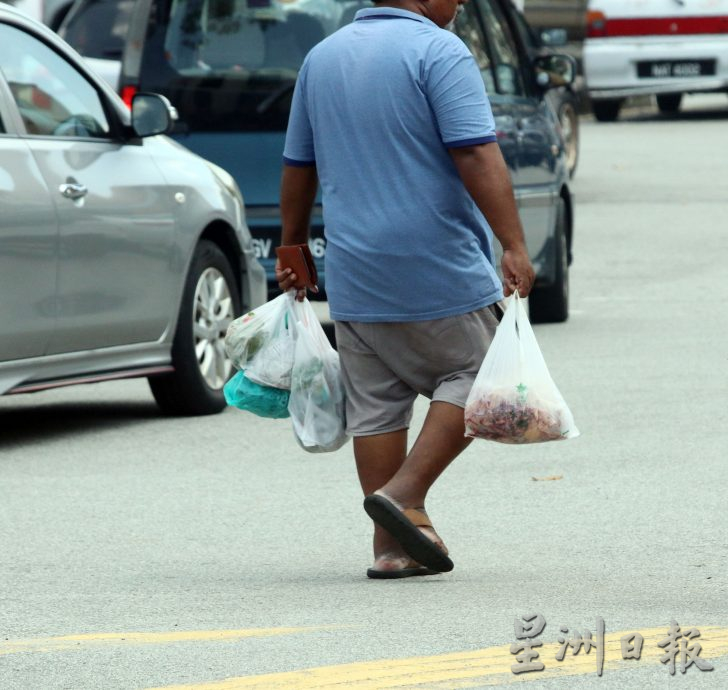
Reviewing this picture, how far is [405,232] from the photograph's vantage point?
5.55m

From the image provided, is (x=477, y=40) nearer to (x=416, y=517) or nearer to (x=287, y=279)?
(x=287, y=279)

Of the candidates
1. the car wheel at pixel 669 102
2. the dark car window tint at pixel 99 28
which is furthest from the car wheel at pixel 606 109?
the dark car window tint at pixel 99 28

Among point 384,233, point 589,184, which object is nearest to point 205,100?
point 384,233

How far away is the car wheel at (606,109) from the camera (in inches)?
1117

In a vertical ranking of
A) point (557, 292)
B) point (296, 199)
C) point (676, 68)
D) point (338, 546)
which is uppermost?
point (296, 199)

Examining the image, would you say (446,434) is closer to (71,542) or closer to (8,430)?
(71,542)

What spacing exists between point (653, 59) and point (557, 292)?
13435 mm

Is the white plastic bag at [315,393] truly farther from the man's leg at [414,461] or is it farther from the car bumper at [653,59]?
the car bumper at [653,59]

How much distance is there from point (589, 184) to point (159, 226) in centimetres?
1215

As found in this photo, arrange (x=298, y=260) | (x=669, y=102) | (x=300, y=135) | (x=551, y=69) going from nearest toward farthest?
(x=300, y=135), (x=298, y=260), (x=551, y=69), (x=669, y=102)

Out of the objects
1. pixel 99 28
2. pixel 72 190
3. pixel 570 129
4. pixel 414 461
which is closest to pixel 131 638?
pixel 414 461

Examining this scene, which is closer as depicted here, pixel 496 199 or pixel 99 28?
pixel 496 199

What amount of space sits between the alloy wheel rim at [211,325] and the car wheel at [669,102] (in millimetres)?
20325

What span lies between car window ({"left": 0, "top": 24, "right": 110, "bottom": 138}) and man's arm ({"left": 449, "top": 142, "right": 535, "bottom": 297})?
10.8 ft
